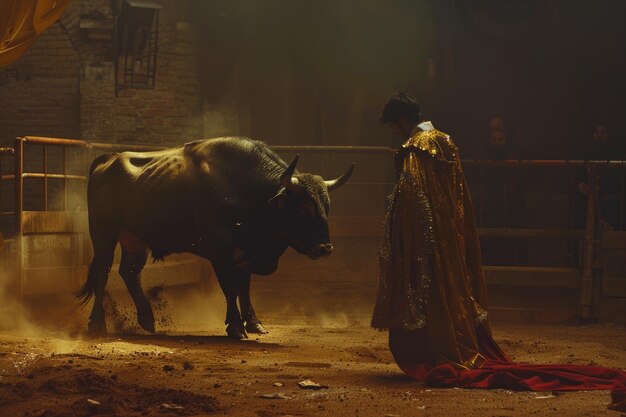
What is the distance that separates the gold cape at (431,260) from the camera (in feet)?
22.7

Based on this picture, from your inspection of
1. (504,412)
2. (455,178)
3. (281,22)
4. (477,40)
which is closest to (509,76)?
(477,40)

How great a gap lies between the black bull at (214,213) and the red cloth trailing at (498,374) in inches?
104

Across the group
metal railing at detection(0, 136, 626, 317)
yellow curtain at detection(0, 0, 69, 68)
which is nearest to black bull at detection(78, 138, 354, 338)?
metal railing at detection(0, 136, 626, 317)

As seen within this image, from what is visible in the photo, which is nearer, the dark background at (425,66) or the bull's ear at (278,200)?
the bull's ear at (278,200)

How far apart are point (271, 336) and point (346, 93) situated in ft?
20.7

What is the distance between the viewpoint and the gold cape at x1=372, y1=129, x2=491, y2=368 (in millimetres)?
6926

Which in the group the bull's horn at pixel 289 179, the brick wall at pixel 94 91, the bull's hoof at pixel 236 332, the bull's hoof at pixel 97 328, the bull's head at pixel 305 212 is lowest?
the bull's hoof at pixel 97 328

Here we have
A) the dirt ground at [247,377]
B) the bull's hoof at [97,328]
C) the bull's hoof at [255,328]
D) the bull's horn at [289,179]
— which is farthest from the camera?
the bull's hoof at [255,328]

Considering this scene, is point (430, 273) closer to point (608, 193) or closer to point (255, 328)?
point (255, 328)

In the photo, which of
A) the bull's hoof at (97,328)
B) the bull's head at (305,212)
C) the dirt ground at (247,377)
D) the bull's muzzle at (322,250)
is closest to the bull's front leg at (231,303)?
the dirt ground at (247,377)

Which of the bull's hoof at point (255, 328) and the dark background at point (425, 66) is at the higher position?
the dark background at point (425, 66)

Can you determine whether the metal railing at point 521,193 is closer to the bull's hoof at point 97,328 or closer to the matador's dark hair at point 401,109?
the bull's hoof at point 97,328

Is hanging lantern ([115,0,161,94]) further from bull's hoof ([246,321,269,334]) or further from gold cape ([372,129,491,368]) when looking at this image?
gold cape ([372,129,491,368])

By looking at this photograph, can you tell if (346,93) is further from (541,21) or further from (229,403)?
(229,403)
